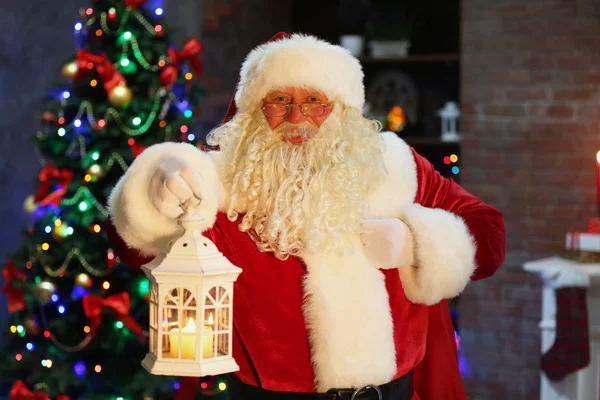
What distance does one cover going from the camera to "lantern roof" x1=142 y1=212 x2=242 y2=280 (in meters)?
1.58

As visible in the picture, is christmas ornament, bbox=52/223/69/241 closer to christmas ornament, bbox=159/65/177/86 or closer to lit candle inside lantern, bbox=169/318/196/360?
christmas ornament, bbox=159/65/177/86

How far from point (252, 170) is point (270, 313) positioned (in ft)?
1.16

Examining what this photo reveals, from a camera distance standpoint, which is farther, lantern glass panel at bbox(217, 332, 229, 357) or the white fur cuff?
the white fur cuff

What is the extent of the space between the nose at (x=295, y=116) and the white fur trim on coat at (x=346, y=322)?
0.33 meters

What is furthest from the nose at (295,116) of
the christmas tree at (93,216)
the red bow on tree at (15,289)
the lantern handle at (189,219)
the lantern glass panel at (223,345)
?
the red bow on tree at (15,289)

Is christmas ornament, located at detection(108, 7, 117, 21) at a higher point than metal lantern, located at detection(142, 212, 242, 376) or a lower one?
higher

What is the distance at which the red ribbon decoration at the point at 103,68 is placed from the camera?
330cm

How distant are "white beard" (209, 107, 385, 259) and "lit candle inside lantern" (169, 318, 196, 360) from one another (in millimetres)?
440

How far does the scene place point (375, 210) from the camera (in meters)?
2.16

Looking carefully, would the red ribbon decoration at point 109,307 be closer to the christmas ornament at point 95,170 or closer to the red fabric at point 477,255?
the christmas ornament at point 95,170

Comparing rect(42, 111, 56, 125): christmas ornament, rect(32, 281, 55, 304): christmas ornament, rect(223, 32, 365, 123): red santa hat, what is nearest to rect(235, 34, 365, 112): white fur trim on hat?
rect(223, 32, 365, 123): red santa hat

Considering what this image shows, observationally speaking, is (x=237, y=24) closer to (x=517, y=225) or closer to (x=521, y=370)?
(x=517, y=225)

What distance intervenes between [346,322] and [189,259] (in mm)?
581

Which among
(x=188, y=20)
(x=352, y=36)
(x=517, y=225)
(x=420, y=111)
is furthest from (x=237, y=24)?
(x=517, y=225)
